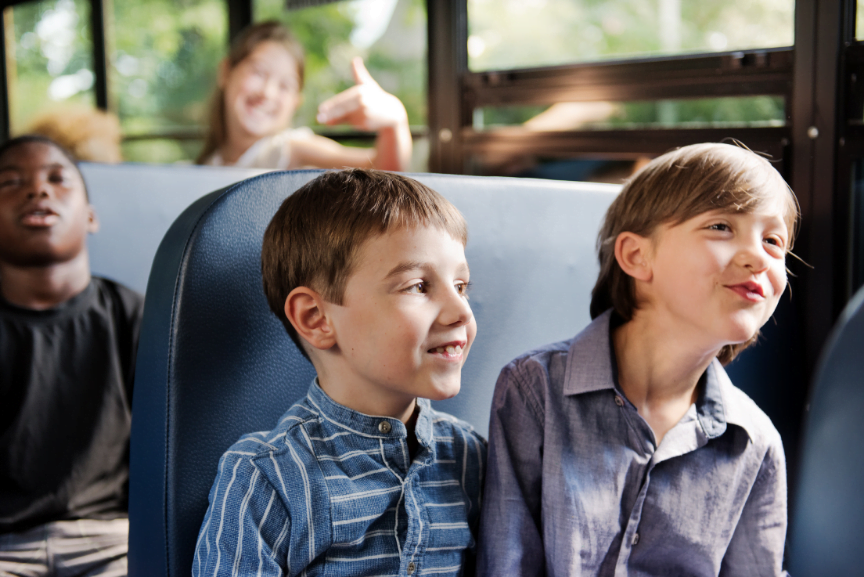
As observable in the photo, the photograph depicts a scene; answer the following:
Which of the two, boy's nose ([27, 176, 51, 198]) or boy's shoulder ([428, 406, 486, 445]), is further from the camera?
boy's nose ([27, 176, 51, 198])

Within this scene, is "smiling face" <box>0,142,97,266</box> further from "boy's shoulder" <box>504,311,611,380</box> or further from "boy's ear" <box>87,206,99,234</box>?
"boy's shoulder" <box>504,311,611,380</box>

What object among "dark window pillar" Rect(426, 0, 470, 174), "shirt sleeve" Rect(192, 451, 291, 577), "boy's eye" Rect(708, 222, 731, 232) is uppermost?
"dark window pillar" Rect(426, 0, 470, 174)

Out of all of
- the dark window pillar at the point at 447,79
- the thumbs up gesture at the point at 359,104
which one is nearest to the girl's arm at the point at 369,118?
the thumbs up gesture at the point at 359,104

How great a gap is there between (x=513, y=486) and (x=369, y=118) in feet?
2.23

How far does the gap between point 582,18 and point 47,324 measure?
1428 mm

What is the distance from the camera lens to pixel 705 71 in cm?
152

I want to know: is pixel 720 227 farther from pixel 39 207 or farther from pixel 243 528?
pixel 39 207

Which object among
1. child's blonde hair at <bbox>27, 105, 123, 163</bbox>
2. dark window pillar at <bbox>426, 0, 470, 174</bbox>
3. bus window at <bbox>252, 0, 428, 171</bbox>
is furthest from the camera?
child's blonde hair at <bbox>27, 105, 123, 163</bbox>

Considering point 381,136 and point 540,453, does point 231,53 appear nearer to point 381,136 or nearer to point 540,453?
point 381,136

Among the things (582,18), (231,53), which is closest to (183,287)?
(582,18)

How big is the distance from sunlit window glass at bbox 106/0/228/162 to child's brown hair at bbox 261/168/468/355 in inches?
A: 99.7

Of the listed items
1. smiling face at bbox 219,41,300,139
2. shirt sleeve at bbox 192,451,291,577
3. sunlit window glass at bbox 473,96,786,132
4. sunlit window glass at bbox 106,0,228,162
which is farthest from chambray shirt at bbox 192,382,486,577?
sunlit window glass at bbox 106,0,228,162

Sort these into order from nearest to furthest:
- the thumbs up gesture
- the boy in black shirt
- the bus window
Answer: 1. the thumbs up gesture
2. the boy in black shirt
3. the bus window

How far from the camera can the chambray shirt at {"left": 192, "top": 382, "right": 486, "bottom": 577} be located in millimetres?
739
